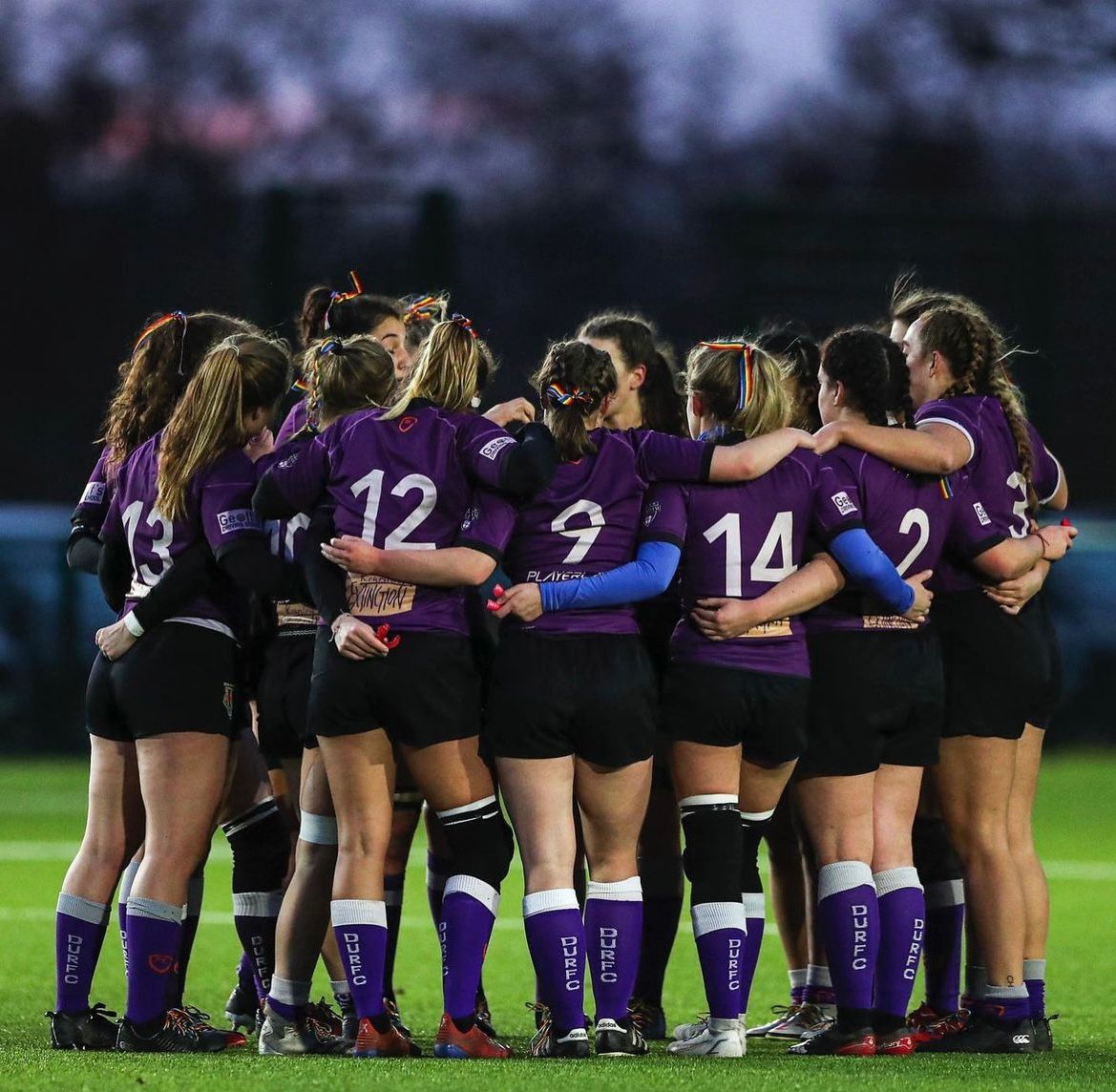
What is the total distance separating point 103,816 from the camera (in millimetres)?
4902

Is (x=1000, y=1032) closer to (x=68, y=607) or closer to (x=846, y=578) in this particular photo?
(x=846, y=578)

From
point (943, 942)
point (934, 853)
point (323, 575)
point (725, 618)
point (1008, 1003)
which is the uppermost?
point (323, 575)

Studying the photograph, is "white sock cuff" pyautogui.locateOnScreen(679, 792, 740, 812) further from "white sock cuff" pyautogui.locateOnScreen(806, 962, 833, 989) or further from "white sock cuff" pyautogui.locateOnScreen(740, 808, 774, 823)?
"white sock cuff" pyautogui.locateOnScreen(806, 962, 833, 989)

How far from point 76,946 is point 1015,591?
8.40ft

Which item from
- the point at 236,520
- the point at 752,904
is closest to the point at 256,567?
the point at 236,520

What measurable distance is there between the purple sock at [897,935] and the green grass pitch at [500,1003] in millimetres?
168

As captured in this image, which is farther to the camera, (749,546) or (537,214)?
(537,214)

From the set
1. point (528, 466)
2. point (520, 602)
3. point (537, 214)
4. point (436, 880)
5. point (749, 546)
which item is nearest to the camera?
point (528, 466)

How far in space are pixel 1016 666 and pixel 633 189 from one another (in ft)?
60.4

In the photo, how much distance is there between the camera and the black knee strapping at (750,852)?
4902mm

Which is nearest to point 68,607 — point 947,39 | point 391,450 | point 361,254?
point 361,254

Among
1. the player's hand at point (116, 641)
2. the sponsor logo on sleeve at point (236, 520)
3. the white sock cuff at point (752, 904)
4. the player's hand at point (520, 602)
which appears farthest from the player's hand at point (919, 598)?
the player's hand at point (116, 641)

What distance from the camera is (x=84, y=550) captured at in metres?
5.17

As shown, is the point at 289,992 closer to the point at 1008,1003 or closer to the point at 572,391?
the point at 572,391
